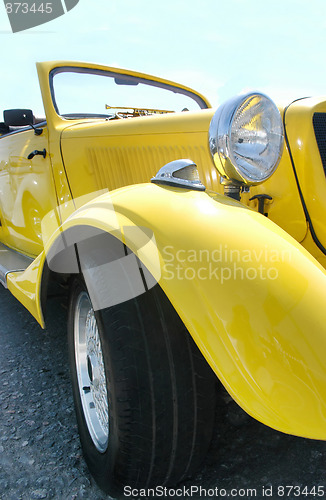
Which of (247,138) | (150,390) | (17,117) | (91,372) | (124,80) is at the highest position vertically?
(124,80)

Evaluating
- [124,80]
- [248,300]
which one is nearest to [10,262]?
[124,80]

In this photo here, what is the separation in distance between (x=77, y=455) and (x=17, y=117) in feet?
6.61

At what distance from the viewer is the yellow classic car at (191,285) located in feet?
3.13

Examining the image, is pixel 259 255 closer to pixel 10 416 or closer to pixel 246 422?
pixel 246 422

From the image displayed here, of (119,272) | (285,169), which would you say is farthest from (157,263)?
(285,169)

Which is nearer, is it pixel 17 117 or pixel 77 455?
pixel 77 455

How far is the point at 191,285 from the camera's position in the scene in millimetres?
1047

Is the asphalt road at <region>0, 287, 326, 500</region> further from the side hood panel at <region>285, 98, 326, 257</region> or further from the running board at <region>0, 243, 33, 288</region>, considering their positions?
the side hood panel at <region>285, 98, 326, 257</region>

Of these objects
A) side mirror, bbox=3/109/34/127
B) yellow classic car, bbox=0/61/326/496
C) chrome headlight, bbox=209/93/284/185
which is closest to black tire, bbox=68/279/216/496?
yellow classic car, bbox=0/61/326/496

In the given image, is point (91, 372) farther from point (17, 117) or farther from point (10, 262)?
point (17, 117)

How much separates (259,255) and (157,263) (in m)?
0.28

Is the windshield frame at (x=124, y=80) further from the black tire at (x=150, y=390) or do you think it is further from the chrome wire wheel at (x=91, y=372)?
the black tire at (x=150, y=390)

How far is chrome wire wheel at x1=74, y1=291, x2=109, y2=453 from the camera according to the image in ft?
5.00

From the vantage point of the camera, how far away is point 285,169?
5.35 ft
